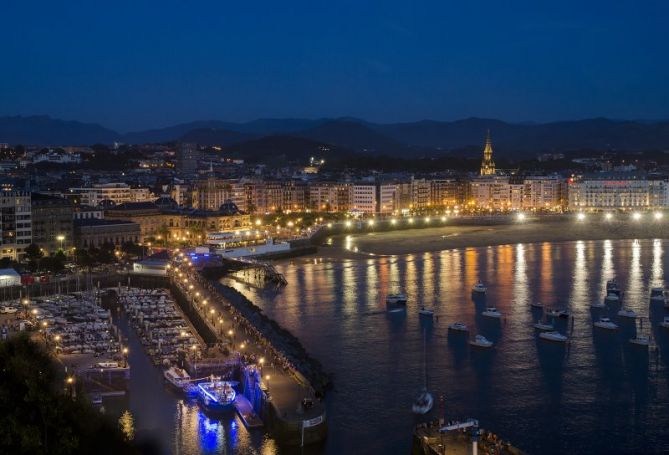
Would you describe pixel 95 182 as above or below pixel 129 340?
above

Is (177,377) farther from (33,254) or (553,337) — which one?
(33,254)

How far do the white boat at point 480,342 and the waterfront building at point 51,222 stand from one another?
1008 centimetres

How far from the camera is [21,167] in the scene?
3725cm

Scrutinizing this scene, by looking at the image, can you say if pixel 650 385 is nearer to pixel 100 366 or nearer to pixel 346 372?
pixel 346 372

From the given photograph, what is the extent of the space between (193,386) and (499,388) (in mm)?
3088

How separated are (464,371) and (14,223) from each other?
10.7m

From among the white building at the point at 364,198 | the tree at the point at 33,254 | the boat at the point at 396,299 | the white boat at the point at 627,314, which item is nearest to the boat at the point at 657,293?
the white boat at the point at 627,314

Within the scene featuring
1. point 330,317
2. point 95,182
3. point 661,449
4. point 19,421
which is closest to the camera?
point 19,421

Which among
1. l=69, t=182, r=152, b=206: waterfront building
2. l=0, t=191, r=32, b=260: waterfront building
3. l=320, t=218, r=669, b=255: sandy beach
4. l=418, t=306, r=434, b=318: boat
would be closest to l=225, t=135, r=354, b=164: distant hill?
l=69, t=182, r=152, b=206: waterfront building

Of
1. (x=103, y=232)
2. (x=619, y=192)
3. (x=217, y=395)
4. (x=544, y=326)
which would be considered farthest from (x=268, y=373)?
(x=619, y=192)

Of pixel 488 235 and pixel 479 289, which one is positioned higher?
pixel 488 235

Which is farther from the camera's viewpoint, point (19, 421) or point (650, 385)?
point (650, 385)

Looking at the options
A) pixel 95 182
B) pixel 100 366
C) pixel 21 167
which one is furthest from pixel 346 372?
pixel 21 167

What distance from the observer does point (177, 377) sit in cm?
859
